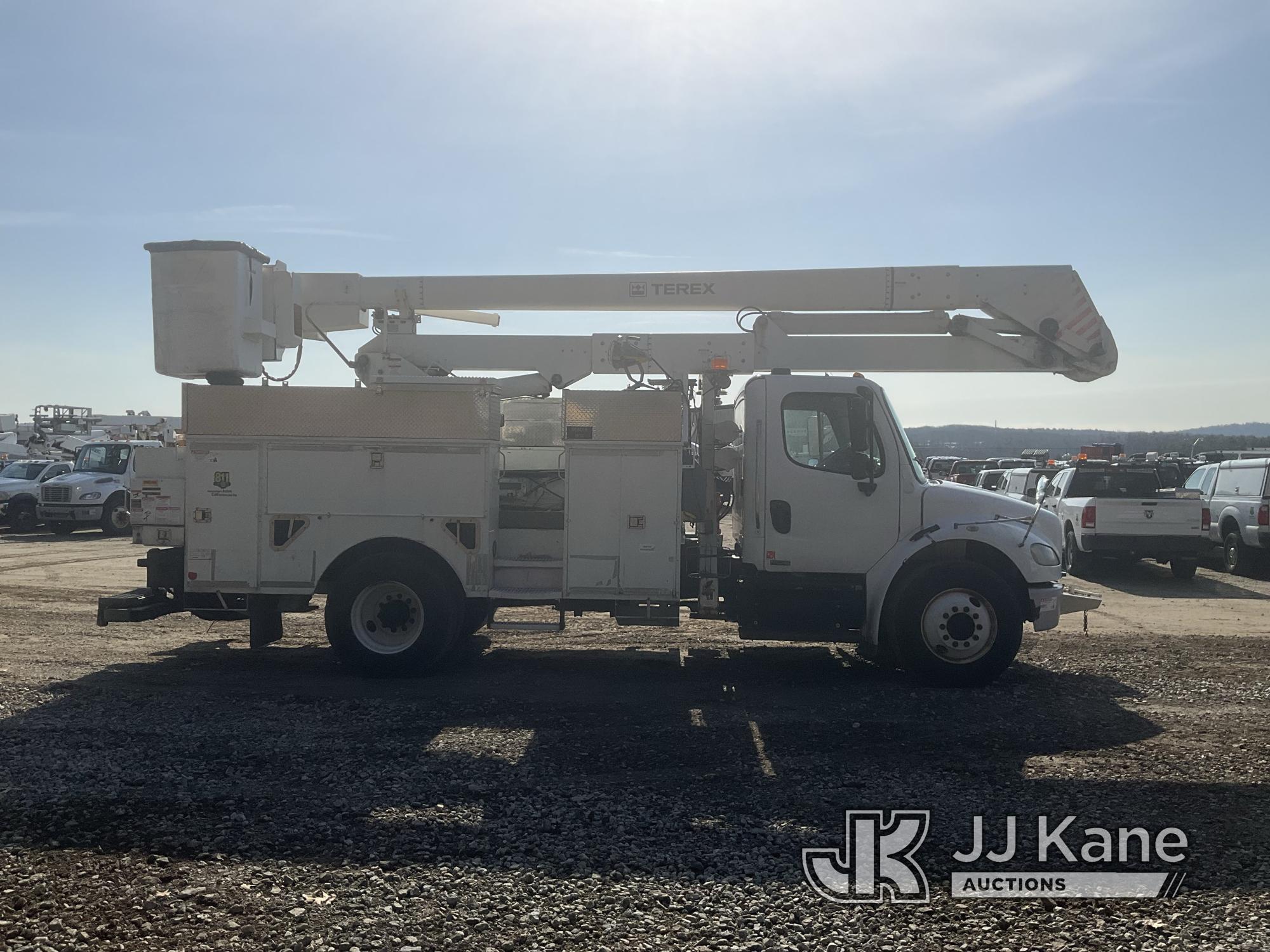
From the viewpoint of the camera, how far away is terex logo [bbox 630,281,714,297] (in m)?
9.11

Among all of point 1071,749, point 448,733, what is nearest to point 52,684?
point 448,733

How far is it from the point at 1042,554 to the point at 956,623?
3.12ft

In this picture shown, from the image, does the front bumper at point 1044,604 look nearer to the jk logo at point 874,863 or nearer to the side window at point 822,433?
the side window at point 822,433

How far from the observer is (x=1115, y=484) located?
17250 millimetres

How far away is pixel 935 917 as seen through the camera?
411 centimetres

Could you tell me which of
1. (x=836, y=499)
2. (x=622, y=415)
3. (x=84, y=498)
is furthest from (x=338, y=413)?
(x=84, y=498)

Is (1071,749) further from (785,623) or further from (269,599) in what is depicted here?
(269,599)

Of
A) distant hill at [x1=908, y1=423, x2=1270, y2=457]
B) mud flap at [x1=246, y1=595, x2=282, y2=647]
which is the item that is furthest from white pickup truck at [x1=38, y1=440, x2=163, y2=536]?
distant hill at [x1=908, y1=423, x2=1270, y2=457]

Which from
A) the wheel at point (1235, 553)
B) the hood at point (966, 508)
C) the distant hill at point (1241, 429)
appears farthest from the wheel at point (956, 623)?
the distant hill at point (1241, 429)

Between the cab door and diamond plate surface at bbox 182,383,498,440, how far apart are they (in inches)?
101

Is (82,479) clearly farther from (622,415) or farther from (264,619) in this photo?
(622,415)

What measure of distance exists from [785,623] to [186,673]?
521cm

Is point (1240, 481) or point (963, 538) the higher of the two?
point (1240, 481)

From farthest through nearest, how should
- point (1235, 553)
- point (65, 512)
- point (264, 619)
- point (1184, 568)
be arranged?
point (65, 512)
point (1235, 553)
point (1184, 568)
point (264, 619)
